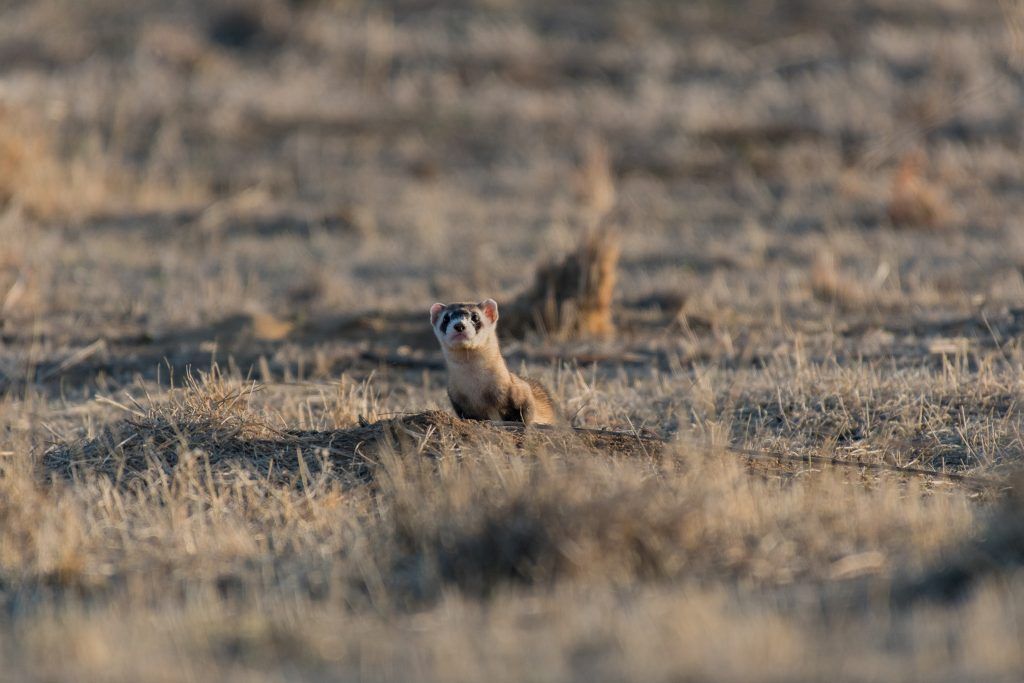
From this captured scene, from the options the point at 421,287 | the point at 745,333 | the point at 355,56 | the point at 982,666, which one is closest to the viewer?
the point at 982,666

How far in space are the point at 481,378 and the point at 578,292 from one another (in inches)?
163

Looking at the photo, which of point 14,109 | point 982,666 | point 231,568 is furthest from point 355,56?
point 982,666

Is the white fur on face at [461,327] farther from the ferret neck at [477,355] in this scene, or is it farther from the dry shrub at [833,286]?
the dry shrub at [833,286]

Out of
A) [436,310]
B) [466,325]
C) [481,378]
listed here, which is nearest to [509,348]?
[436,310]

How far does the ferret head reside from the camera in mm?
7148

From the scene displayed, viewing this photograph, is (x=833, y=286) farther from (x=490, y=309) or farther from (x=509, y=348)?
(x=490, y=309)

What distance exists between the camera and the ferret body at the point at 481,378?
24.1ft

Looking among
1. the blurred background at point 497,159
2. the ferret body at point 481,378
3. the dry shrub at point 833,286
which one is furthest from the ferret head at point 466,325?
the dry shrub at point 833,286

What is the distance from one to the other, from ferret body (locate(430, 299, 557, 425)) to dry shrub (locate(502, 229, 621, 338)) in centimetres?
389

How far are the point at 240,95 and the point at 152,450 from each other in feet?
53.8

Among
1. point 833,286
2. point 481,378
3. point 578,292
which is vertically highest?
point 578,292

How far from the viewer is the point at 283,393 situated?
9289 mm

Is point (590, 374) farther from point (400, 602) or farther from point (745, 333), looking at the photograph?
point (400, 602)

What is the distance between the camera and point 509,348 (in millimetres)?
10812
